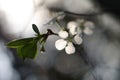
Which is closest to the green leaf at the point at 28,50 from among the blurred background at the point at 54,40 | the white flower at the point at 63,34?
the white flower at the point at 63,34

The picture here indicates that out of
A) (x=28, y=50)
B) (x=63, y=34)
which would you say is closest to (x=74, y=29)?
(x=63, y=34)

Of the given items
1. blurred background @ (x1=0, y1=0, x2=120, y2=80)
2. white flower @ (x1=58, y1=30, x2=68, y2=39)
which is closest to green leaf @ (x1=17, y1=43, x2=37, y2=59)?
white flower @ (x1=58, y1=30, x2=68, y2=39)

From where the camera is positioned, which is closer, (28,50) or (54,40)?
(28,50)

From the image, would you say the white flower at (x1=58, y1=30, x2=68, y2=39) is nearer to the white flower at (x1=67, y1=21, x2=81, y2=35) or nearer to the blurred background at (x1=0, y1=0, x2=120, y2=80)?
the white flower at (x1=67, y1=21, x2=81, y2=35)

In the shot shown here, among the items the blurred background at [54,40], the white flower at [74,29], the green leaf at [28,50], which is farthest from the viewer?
the blurred background at [54,40]

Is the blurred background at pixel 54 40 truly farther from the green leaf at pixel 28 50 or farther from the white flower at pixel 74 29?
the green leaf at pixel 28 50

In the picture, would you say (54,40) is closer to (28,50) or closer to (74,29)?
(74,29)

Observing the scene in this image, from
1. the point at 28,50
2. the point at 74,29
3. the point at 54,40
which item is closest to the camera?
the point at 28,50

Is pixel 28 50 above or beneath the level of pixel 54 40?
above
